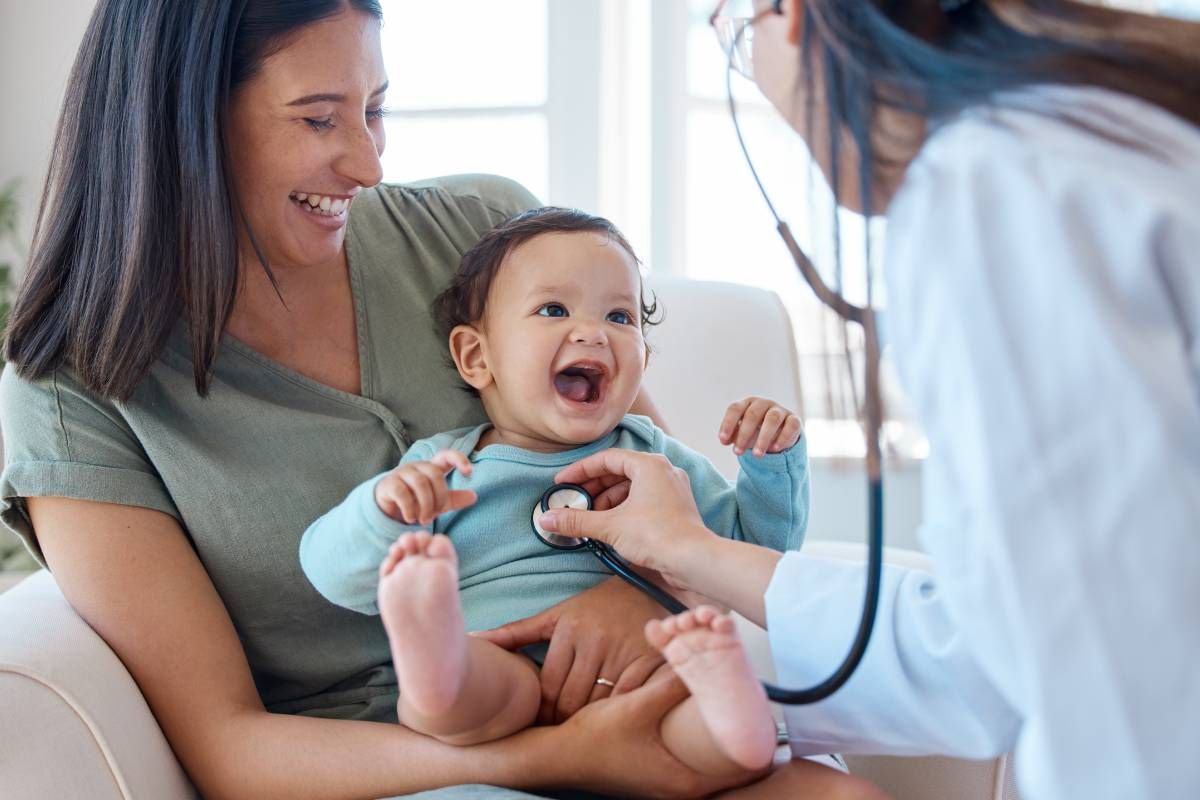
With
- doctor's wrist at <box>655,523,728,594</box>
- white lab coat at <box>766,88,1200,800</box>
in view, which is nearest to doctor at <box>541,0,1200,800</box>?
white lab coat at <box>766,88,1200,800</box>

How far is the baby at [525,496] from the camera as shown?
3.42 feet

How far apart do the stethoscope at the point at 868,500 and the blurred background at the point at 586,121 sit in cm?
194

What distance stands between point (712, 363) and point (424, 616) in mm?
989

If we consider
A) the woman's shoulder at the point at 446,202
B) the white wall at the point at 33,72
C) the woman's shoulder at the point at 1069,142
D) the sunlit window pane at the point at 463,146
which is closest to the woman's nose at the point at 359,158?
the woman's shoulder at the point at 446,202

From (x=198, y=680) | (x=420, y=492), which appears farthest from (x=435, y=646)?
(x=198, y=680)

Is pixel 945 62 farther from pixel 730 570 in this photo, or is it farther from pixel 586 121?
pixel 586 121

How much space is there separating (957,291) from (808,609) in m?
0.49

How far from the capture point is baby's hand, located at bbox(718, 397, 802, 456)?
1.39 metres

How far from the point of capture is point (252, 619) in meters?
1.41

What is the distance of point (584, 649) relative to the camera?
1.26 meters

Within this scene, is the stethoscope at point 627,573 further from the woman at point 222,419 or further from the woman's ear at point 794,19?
the woman's ear at point 794,19

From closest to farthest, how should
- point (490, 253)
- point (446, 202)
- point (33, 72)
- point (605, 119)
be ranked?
point (490, 253) → point (446, 202) → point (33, 72) → point (605, 119)

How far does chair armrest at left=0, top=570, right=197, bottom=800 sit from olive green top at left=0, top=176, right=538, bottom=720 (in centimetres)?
9

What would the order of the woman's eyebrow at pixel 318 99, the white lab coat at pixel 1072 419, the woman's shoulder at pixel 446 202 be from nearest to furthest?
1. the white lab coat at pixel 1072 419
2. the woman's eyebrow at pixel 318 99
3. the woman's shoulder at pixel 446 202
